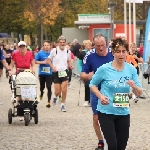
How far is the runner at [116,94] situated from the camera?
7.78 meters

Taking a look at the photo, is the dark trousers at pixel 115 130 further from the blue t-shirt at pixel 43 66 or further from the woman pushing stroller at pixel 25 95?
the blue t-shirt at pixel 43 66

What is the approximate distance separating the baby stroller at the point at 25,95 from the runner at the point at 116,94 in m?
5.89

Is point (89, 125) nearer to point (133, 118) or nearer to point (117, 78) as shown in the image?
point (133, 118)

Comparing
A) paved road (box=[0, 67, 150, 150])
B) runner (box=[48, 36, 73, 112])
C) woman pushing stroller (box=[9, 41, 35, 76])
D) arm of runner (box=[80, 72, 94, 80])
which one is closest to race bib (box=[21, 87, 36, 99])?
paved road (box=[0, 67, 150, 150])

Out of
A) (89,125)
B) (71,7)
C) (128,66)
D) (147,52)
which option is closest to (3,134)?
(89,125)

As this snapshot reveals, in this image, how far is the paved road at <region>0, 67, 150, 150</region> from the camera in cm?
1088

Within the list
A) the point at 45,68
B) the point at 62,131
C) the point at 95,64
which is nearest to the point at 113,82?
the point at 95,64

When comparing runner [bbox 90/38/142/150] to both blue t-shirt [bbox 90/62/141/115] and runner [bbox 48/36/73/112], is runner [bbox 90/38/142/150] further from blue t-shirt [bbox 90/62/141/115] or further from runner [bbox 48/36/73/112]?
runner [bbox 48/36/73/112]

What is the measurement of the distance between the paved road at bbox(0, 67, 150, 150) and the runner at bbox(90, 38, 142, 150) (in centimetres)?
271

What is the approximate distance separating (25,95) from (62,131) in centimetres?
138

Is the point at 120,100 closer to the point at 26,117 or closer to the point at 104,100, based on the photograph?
the point at 104,100

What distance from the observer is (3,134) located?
12.4 meters

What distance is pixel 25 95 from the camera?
13.8 m

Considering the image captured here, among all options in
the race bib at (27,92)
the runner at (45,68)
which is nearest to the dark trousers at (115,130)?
the race bib at (27,92)
